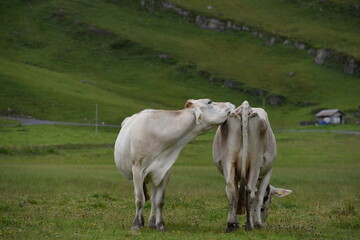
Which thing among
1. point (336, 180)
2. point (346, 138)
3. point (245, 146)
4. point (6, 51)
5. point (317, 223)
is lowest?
point (6, 51)

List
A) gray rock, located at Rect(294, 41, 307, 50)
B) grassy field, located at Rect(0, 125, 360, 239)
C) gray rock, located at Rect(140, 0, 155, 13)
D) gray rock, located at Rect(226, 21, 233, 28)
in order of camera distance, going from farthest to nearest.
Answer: gray rock, located at Rect(140, 0, 155, 13)
gray rock, located at Rect(226, 21, 233, 28)
gray rock, located at Rect(294, 41, 307, 50)
grassy field, located at Rect(0, 125, 360, 239)

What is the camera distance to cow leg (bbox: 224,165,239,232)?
1472 cm

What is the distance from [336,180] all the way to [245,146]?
20.4 metres

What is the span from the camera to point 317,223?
55.0 feet

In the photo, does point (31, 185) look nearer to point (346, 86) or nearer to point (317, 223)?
point (317, 223)

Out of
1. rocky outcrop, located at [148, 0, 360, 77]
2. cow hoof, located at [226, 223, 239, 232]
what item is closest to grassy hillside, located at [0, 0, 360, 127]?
rocky outcrop, located at [148, 0, 360, 77]

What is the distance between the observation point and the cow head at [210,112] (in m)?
15.4

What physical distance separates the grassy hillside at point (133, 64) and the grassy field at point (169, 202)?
3721 cm

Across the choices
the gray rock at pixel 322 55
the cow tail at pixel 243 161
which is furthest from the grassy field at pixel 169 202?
the gray rock at pixel 322 55

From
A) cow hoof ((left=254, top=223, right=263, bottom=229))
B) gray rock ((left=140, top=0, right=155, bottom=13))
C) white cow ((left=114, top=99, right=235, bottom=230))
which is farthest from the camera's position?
gray rock ((left=140, top=0, right=155, bottom=13))

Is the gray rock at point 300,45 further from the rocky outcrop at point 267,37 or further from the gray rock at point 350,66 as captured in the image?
the gray rock at point 350,66

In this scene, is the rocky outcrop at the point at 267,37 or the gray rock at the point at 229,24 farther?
the gray rock at the point at 229,24

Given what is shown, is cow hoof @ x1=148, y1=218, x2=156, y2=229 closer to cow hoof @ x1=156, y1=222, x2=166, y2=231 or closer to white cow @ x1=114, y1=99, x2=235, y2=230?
white cow @ x1=114, y1=99, x2=235, y2=230

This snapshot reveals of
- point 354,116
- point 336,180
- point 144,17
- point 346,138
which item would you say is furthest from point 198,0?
→ point 336,180
